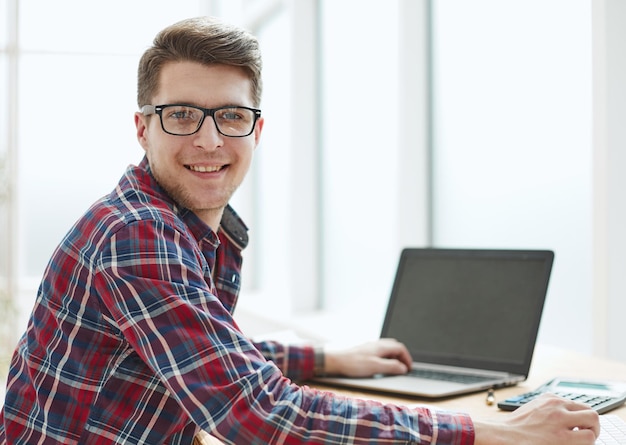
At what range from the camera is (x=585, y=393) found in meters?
1.34

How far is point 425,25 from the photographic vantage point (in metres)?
2.91

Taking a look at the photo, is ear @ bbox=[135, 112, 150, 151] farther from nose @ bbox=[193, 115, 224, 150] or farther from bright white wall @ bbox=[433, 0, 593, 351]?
bright white wall @ bbox=[433, 0, 593, 351]

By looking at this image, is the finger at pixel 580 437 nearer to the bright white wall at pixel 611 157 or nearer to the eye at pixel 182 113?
the eye at pixel 182 113

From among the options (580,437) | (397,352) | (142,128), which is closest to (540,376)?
(397,352)

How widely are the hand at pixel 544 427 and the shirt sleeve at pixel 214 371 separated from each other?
3cm

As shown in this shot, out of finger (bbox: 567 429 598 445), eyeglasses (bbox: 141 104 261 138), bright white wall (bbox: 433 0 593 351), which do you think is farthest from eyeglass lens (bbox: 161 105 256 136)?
bright white wall (bbox: 433 0 593 351)

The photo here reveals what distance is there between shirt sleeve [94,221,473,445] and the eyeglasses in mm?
291

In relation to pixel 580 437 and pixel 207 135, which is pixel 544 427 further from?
pixel 207 135

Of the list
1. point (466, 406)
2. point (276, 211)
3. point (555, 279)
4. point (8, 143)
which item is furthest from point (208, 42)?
point (8, 143)

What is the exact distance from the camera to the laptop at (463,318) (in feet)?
5.15

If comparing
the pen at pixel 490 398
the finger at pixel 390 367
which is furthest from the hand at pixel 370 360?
the pen at pixel 490 398

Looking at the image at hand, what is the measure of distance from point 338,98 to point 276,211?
3.34 feet

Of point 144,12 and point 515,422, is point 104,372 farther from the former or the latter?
point 144,12

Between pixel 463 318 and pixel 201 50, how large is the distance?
811 millimetres
